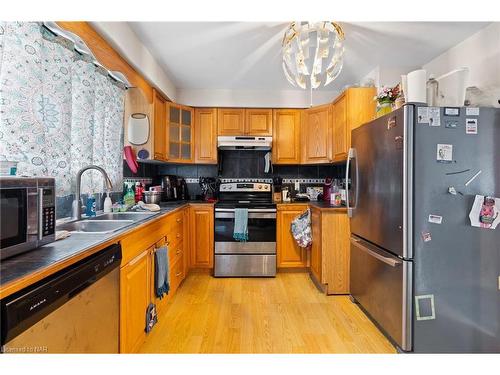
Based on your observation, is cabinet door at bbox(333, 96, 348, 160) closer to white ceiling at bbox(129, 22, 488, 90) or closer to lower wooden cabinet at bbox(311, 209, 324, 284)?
white ceiling at bbox(129, 22, 488, 90)

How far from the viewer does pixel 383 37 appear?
2174 millimetres

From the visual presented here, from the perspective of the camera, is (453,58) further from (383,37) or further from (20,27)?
(20,27)

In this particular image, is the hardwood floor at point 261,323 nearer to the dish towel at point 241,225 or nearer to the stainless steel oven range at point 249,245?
the stainless steel oven range at point 249,245

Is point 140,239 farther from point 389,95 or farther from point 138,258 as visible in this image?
point 389,95

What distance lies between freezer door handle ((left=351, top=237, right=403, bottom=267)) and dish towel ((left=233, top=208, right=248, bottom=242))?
3.92 ft

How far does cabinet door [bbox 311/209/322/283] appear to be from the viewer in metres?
2.68

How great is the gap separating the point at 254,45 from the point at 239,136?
1231mm

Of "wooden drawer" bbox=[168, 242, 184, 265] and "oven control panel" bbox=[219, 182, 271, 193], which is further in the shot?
"oven control panel" bbox=[219, 182, 271, 193]

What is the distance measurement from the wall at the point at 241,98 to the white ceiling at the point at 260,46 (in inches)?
13.6

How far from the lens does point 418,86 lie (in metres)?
1.64

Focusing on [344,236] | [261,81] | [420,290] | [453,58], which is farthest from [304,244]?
[453,58]

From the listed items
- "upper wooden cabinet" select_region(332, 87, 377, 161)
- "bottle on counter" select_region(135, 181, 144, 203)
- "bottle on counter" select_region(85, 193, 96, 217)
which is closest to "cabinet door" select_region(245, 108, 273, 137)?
"upper wooden cabinet" select_region(332, 87, 377, 161)

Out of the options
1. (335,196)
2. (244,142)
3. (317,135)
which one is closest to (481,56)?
(317,135)

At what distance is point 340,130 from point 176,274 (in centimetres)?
228
